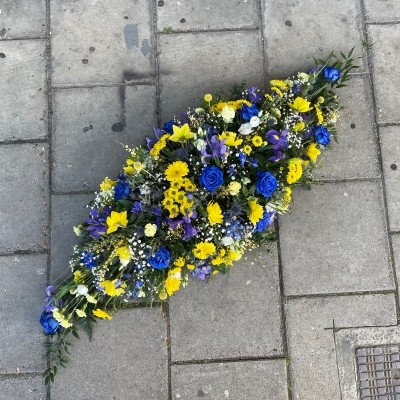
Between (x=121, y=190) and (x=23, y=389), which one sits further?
(x=23, y=389)

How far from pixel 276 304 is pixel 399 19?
86.5 inches


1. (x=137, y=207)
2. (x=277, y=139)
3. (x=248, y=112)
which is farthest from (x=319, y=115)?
(x=137, y=207)

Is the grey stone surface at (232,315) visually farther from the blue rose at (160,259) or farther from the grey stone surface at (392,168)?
the grey stone surface at (392,168)

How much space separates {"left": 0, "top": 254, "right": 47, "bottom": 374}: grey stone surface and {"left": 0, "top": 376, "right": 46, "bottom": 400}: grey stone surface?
2.5 inches

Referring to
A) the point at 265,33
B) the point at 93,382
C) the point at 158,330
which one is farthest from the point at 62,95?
the point at 93,382

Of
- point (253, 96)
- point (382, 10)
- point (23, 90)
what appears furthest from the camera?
point (382, 10)

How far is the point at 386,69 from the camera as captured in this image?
11.2 ft

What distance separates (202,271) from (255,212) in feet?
1.85

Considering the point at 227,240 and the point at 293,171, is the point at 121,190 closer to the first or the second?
the point at 227,240

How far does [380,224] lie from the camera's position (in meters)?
3.28

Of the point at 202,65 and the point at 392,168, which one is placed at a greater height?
the point at 202,65

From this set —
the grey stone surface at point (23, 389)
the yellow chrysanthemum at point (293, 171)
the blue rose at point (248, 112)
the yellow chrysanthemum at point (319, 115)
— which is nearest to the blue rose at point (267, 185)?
the yellow chrysanthemum at point (293, 171)

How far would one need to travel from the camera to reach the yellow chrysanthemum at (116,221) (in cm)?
263

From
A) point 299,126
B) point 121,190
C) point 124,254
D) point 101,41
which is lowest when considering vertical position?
point 124,254
